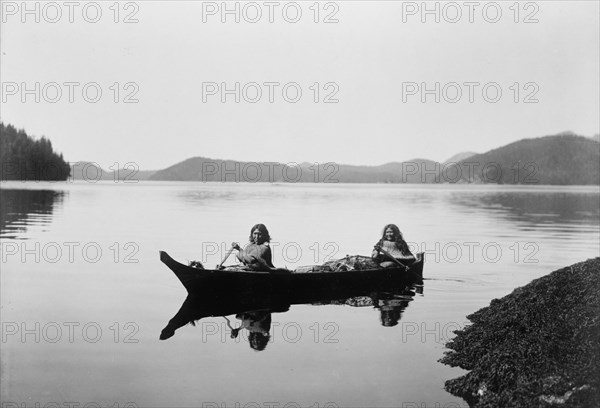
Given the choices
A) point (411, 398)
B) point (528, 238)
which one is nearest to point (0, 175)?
point (528, 238)

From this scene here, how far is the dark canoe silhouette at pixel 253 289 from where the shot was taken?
707 inches

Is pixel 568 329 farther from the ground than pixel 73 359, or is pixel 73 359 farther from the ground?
pixel 568 329

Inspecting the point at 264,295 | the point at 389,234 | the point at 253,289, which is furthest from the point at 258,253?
the point at 389,234

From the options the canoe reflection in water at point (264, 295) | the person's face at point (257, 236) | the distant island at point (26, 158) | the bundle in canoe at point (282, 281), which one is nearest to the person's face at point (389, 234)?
the bundle in canoe at point (282, 281)

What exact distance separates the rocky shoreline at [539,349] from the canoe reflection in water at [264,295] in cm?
391

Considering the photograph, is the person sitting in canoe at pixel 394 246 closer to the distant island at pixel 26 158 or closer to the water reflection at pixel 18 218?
the water reflection at pixel 18 218

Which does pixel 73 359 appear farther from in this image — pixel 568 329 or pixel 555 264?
pixel 555 264

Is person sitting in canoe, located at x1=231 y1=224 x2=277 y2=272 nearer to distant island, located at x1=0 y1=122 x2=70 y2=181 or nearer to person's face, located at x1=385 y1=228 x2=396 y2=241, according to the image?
person's face, located at x1=385 y1=228 x2=396 y2=241

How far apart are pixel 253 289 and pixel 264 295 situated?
14.6 inches

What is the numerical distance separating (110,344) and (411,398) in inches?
287

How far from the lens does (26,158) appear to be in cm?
15238

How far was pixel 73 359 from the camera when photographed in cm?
1377

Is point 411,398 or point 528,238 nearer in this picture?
point 411,398

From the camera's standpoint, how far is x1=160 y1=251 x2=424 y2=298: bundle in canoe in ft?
59.1
